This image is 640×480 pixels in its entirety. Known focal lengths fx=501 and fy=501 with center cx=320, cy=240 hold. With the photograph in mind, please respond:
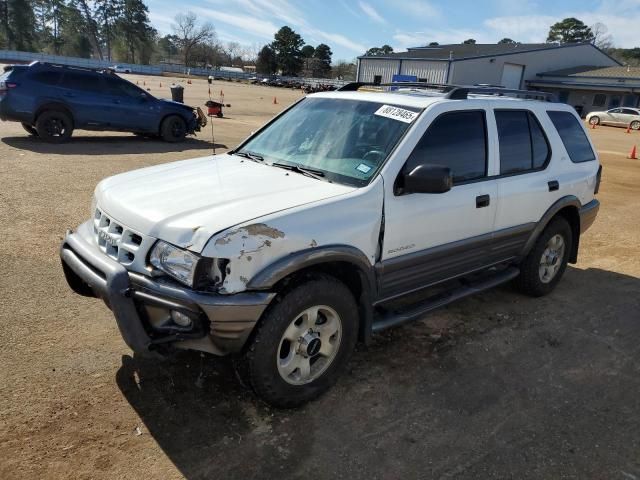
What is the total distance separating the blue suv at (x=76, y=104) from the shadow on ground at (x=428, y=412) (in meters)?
9.78

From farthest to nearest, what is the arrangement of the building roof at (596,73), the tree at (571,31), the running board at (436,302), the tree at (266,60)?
the tree at (266,60) < the tree at (571,31) < the building roof at (596,73) < the running board at (436,302)

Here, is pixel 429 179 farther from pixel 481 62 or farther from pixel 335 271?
pixel 481 62

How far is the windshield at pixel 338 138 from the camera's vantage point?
3.35m

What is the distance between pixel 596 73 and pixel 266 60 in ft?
218

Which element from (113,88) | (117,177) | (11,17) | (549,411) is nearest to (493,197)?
(549,411)

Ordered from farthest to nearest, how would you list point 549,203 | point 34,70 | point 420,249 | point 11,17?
1. point 11,17
2. point 34,70
3. point 549,203
4. point 420,249

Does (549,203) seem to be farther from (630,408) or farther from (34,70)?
(34,70)

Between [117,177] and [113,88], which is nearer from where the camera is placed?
[117,177]

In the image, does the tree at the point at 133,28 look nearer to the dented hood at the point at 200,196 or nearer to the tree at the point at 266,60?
the tree at the point at 266,60

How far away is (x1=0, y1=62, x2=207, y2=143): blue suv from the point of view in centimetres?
1081

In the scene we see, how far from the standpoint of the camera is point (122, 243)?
2.81 meters

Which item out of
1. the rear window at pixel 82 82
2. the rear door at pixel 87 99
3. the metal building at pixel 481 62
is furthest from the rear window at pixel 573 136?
the metal building at pixel 481 62

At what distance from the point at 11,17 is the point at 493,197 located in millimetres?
103478

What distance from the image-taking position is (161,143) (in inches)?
522
